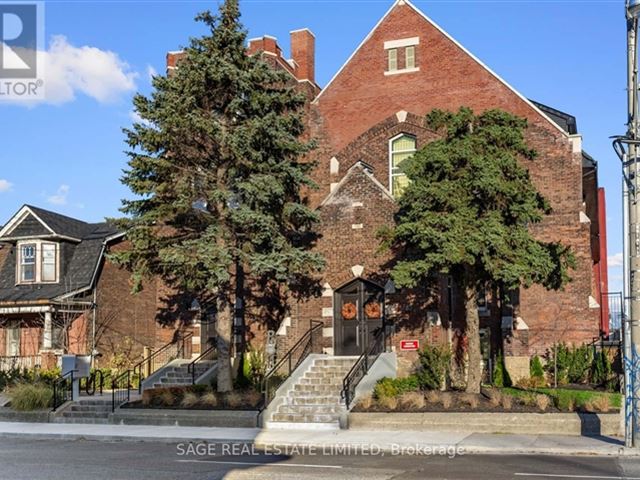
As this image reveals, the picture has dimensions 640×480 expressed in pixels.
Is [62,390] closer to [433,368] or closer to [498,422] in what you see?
[433,368]

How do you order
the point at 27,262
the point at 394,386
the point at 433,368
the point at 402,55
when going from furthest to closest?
the point at 27,262, the point at 402,55, the point at 433,368, the point at 394,386

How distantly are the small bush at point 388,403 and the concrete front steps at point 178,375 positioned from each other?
28.0ft

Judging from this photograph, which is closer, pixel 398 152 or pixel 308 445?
pixel 308 445

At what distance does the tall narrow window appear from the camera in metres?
35.9

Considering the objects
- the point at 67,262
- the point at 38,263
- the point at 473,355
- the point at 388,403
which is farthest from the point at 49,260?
the point at 473,355

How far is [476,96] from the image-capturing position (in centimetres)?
3064

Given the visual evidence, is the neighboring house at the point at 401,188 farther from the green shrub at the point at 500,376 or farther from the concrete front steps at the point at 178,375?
the concrete front steps at the point at 178,375

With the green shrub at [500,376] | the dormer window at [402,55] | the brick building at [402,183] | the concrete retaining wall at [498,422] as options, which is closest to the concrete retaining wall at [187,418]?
the concrete retaining wall at [498,422]

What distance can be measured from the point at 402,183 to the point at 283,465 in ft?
59.1

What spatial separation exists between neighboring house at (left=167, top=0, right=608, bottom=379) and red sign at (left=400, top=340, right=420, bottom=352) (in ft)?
1.02

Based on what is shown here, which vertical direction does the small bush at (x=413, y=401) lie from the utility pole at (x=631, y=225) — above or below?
below

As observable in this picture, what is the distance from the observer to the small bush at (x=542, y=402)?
19.3 meters

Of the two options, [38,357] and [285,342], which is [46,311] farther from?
[285,342]

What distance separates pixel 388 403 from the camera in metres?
20.8
